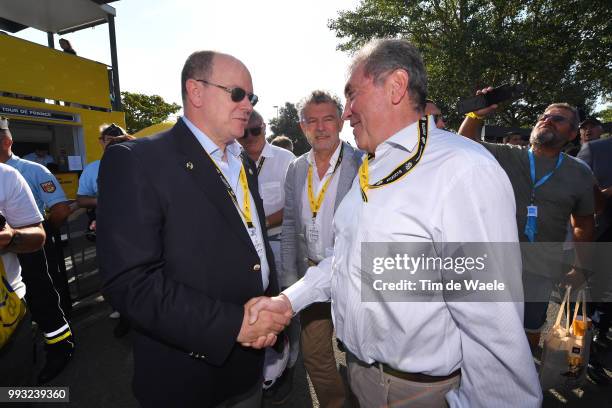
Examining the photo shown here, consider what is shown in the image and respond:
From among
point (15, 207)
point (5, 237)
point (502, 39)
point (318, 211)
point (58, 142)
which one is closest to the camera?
point (5, 237)

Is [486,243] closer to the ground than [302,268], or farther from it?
farther from it

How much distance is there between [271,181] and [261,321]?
260 cm

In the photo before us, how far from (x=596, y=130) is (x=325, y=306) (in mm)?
6157

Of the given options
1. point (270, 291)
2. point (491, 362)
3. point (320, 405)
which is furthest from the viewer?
point (320, 405)

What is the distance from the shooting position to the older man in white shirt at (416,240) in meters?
1.23

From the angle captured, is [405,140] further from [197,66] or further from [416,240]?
[197,66]

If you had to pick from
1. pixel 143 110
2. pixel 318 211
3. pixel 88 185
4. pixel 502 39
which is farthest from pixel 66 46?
pixel 143 110

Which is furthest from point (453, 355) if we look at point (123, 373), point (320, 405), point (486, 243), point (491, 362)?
point (123, 373)

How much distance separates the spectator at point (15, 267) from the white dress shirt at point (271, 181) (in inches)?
84.8

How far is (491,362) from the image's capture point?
1.22 m

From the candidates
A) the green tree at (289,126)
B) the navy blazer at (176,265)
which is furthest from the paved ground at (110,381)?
the green tree at (289,126)

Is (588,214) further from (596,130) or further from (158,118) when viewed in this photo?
(158,118)

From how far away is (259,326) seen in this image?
1576 mm

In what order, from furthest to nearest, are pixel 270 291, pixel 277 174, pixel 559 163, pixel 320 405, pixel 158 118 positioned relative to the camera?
pixel 158 118
pixel 277 174
pixel 559 163
pixel 320 405
pixel 270 291
